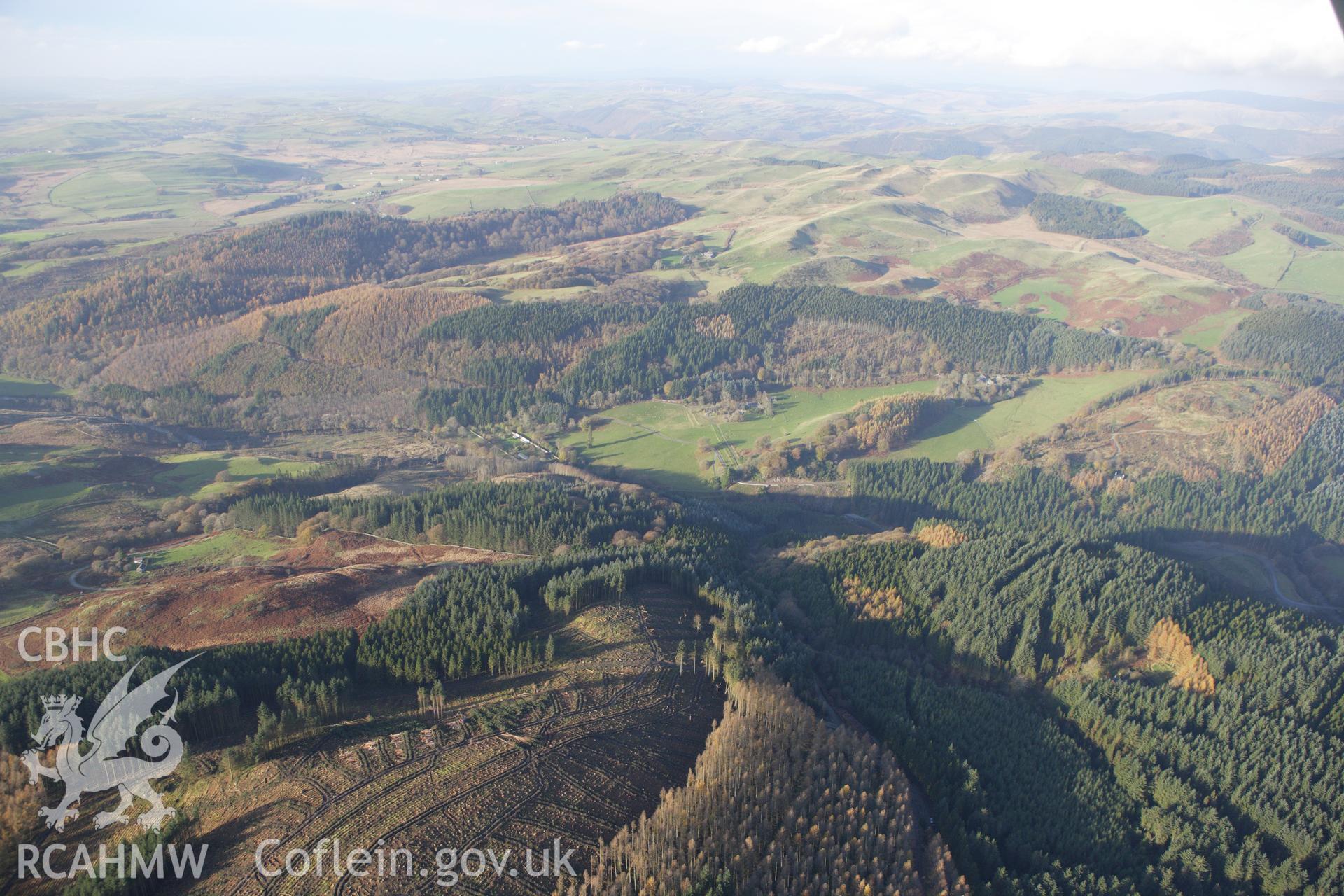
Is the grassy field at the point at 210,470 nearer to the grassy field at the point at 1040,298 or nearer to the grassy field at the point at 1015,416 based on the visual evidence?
the grassy field at the point at 1015,416

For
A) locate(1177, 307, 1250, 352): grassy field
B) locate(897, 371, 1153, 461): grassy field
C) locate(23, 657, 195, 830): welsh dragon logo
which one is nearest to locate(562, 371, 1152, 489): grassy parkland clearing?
locate(897, 371, 1153, 461): grassy field

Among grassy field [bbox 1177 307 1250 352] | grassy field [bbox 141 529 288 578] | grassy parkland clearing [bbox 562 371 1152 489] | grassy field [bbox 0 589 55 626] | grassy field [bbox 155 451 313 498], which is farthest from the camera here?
grassy field [bbox 1177 307 1250 352]

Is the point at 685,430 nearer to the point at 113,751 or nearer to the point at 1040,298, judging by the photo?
the point at 113,751

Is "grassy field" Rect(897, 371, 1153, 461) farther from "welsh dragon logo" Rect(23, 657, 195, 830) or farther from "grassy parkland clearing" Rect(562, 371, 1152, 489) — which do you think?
"welsh dragon logo" Rect(23, 657, 195, 830)

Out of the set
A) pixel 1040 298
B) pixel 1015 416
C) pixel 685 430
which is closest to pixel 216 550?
pixel 685 430

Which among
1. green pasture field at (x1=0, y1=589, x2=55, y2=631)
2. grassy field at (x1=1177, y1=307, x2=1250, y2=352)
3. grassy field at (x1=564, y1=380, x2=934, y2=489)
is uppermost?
grassy field at (x1=1177, y1=307, x2=1250, y2=352)

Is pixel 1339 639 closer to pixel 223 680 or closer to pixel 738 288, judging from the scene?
pixel 223 680

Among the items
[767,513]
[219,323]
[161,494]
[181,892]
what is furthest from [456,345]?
[181,892]
